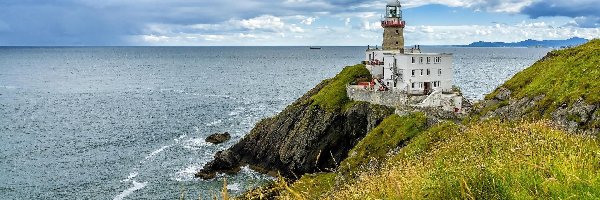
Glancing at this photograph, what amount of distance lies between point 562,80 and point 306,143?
29.2 metres

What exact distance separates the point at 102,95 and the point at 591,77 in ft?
428

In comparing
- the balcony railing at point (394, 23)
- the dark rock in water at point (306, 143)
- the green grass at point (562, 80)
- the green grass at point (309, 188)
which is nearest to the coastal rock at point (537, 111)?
the green grass at point (562, 80)

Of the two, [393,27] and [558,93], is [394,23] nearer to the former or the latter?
[393,27]

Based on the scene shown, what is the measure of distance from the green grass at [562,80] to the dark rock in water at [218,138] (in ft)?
139

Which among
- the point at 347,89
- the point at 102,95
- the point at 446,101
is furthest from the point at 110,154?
the point at 102,95

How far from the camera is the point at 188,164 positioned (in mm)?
63094

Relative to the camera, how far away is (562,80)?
36.2 m

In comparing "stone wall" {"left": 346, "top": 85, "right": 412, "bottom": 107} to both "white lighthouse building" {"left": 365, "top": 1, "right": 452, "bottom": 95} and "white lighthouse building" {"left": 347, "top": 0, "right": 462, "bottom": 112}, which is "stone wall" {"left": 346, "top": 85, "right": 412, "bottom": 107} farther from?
"white lighthouse building" {"left": 365, "top": 1, "right": 452, "bottom": 95}

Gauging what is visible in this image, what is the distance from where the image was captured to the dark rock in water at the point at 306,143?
58156 millimetres

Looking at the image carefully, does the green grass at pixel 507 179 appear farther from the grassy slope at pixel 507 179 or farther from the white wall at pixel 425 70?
the white wall at pixel 425 70

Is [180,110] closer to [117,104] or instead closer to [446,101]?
[117,104]

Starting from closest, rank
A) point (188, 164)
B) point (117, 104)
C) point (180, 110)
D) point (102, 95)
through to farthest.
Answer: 1. point (188, 164)
2. point (180, 110)
3. point (117, 104)
4. point (102, 95)

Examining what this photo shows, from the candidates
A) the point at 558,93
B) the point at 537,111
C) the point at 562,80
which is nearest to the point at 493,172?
the point at 537,111

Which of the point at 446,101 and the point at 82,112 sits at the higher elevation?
the point at 446,101
